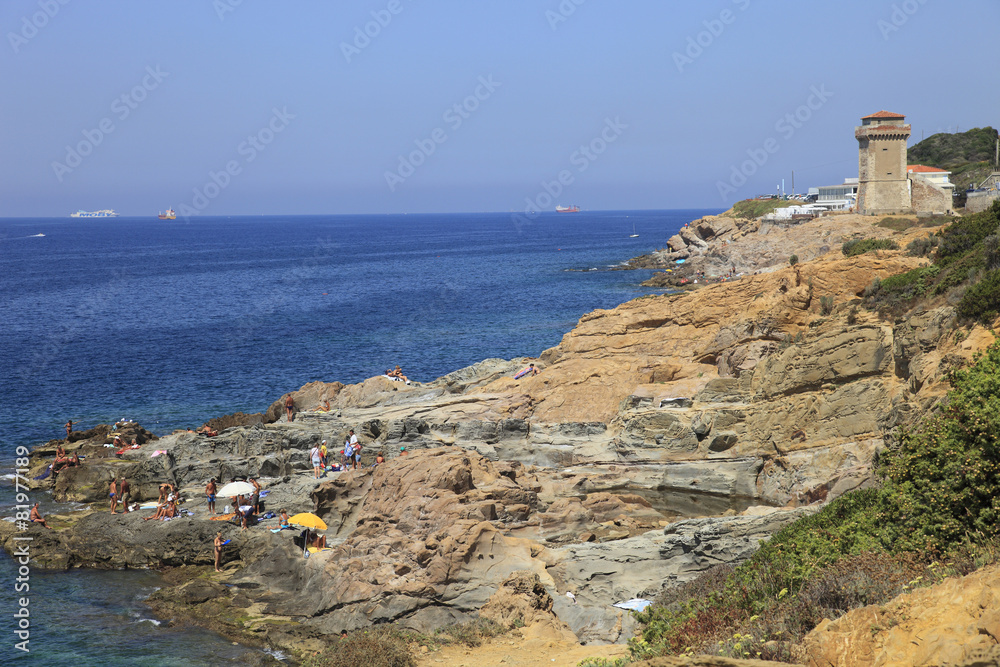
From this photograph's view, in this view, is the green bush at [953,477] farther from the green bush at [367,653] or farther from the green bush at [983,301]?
the green bush at [367,653]

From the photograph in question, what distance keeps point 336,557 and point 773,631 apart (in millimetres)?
13149

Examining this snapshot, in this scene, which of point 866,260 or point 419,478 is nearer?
point 419,478

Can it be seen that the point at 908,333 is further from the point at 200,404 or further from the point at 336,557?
the point at 200,404

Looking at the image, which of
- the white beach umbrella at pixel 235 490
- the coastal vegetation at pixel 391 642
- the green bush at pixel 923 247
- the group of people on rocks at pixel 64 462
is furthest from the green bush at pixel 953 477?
the group of people on rocks at pixel 64 462

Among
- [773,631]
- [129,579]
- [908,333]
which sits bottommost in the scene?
[129,579]

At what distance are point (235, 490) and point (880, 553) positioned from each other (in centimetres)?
1996

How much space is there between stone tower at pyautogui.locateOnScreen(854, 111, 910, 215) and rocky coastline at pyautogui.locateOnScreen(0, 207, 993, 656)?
111 ft

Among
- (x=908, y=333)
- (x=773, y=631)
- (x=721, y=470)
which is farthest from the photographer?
(x=721, y=470)

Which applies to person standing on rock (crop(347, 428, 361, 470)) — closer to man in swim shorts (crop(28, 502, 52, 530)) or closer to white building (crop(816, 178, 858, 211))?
man in swim shorts (crop(28, 502, 52, 530))

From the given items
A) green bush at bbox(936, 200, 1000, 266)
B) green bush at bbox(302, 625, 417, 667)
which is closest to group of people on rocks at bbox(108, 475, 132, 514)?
green bush at bbox(302, 625, 417, 667)

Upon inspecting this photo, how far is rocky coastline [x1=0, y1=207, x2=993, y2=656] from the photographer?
18.8 meters

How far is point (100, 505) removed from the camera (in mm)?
28938

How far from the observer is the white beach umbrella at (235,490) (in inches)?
1012

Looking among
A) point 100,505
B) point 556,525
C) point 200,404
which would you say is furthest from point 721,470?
point 200,404
